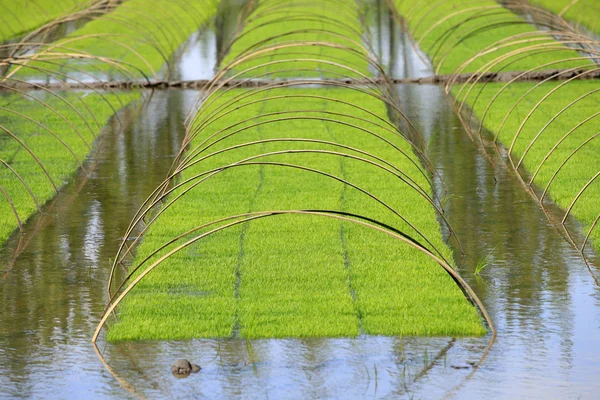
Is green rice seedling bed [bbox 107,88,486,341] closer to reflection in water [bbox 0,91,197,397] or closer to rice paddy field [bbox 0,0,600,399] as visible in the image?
rice paddy field [bbox 0,0,600,399]

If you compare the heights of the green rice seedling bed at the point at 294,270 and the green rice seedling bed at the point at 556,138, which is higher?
the green rice seedling bed at the point at 556,138

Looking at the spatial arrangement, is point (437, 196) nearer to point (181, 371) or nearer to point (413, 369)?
point (413, 369)

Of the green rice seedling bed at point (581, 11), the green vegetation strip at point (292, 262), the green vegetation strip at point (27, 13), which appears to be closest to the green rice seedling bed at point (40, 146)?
the green vegetation strip at point (292, 262)

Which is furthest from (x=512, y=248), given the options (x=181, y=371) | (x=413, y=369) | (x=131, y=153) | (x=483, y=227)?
(x=131, y=153)

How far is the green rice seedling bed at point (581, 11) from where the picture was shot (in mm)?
29462

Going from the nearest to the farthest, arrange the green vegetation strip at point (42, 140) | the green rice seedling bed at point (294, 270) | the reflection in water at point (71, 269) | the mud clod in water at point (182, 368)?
1. the mud clod in water at point (182, 368)
2. the reflection in water at point (71, 269)
3. the green rice seedling bed at point (294, 270)
4. the green vegetation strip at point (42, 140)

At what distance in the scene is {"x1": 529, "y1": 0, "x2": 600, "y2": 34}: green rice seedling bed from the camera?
29.5m

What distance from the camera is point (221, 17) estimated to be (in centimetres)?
3478

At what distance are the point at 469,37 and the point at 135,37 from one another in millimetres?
10384

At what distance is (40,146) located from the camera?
1630 cm

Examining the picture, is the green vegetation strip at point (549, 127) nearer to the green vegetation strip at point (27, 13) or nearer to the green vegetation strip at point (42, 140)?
the green vegetation strip at point (42, 140)

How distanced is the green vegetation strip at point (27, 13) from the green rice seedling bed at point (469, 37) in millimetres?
11231

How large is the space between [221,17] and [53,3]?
746 centimetres

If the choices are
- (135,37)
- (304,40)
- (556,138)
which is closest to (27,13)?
(304,40)
